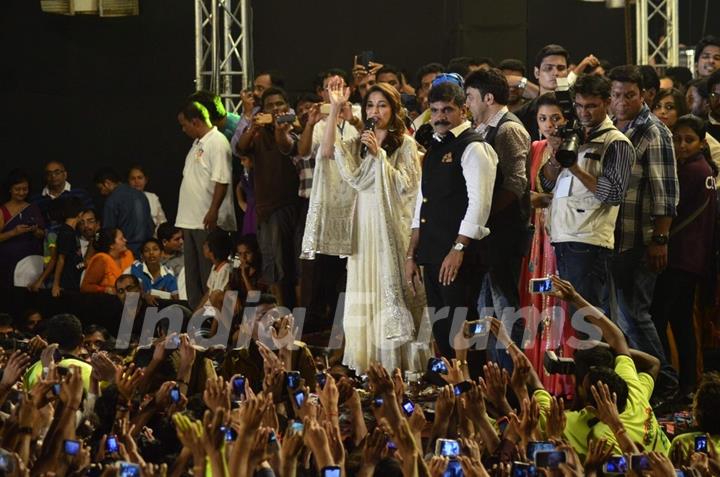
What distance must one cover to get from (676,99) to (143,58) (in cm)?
555

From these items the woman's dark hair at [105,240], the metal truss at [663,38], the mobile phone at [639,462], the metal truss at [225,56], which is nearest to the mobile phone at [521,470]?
the mobile phone at [639,462]

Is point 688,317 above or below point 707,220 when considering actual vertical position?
below

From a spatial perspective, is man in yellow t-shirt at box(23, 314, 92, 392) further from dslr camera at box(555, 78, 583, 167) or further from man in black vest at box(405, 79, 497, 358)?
dslr camera at box(555, 78, 583, 167)

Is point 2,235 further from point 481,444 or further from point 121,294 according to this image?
Result: point 481,444

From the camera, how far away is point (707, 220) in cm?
700

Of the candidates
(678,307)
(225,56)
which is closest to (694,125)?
(678,307)

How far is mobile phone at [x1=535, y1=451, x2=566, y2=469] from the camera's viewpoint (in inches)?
158

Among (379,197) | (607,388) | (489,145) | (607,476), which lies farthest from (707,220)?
(607,476)

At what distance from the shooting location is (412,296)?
7480mm

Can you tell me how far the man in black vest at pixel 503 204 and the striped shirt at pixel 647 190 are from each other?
47cm

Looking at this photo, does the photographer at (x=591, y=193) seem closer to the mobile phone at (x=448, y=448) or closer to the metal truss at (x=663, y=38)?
the mobile phone at (x=448, y=448)

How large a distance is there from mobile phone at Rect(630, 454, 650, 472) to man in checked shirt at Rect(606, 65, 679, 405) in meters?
2.47

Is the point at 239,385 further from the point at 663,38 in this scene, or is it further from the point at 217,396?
the point at 663,38

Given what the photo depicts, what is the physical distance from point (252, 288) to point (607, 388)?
13.1 ft
